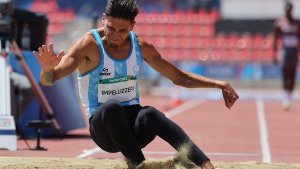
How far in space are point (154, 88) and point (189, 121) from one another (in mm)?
11580

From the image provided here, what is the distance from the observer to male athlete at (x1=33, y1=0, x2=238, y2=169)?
6.28 meters

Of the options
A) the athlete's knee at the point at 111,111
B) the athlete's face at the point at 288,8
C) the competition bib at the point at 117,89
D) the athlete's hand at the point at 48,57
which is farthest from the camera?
the athlete's face at the point at 288,8

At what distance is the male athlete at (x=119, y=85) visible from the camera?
628 centimetres

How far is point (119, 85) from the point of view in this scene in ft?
21.5

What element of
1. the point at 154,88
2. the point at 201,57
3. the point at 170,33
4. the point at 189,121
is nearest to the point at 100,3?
the point at 170,33

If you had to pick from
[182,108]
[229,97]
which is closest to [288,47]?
[182,108]

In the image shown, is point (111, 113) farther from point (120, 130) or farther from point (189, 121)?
point (189, 121)

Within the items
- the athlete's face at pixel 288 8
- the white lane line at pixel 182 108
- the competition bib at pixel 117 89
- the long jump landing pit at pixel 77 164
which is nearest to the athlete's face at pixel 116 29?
the competition bib at pixel 117 89

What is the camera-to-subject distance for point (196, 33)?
32312 mm

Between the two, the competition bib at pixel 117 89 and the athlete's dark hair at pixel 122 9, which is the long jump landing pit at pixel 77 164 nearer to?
the competition bib at pixel 117 89

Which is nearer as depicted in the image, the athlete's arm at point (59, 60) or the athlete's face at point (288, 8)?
the athlete's arm at point (59, 60)

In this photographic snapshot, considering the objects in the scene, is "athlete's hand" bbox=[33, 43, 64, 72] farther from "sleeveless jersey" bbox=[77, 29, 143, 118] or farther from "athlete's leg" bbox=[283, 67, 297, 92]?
"athlete's leg" bbox=[283, 67, 297, 92]

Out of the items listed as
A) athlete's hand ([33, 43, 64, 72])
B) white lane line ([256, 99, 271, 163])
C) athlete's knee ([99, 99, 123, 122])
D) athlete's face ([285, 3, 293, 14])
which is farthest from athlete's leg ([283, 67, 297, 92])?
athlete's hand ([33, 43, 64, 72])

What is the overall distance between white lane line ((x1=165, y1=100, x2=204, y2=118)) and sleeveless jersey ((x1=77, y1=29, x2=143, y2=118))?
10.1m
